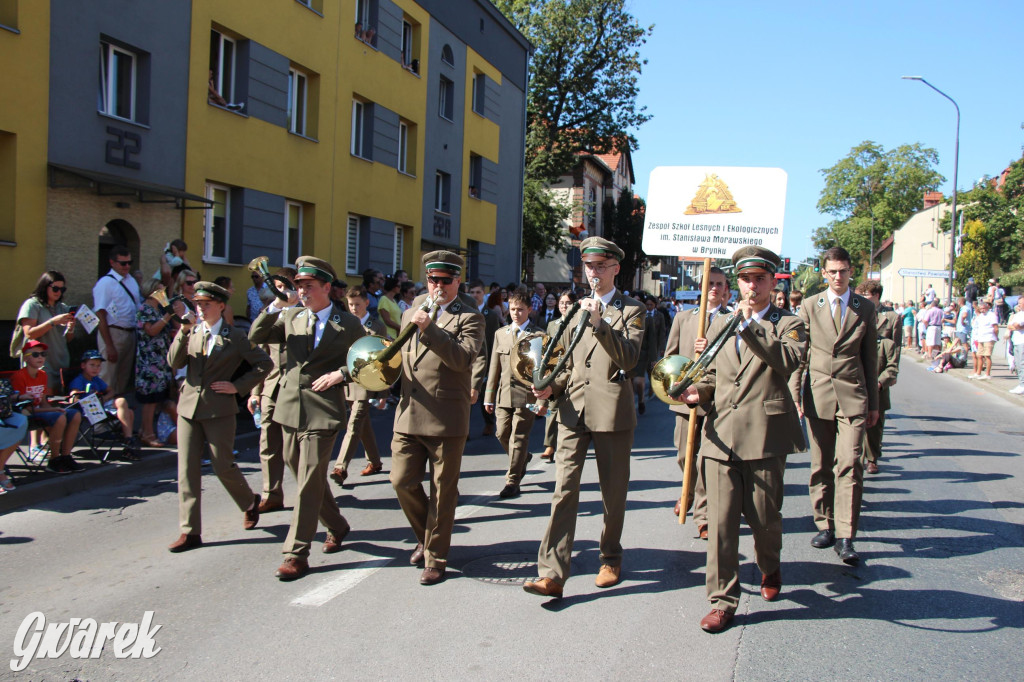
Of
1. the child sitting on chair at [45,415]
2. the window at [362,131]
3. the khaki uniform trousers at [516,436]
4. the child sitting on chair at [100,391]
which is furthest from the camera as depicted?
the window at [362,131]

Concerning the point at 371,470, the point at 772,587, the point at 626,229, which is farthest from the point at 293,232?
the point at 626,229

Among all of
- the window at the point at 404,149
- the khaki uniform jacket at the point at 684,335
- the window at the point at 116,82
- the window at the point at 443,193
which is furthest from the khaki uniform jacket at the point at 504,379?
the window at the point at 443,193

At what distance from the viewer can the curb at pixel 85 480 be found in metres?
6.75

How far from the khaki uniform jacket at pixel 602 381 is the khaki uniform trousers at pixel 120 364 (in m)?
6.27

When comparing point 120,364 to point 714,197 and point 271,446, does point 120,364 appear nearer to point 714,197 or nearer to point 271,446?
point 271,446

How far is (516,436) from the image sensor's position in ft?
25.5

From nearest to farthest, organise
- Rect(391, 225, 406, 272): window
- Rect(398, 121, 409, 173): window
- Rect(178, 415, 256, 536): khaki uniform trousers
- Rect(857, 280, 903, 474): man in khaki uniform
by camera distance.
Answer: Rect(178, 415, 256, 536): khaki uniform trousers < Rect(857, 280, 903, 474): man in khaki uniform < Rect(391, 225, 406, 272): window < Rect(398, 121, 409, 173): window

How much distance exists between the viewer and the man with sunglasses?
923cm

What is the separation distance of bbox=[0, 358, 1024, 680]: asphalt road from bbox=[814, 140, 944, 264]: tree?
271 ft

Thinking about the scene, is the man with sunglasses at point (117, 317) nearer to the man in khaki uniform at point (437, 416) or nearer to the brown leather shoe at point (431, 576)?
the man in khaki uniform at point (437, 416)

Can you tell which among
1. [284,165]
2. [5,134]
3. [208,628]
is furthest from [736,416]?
[284,165]

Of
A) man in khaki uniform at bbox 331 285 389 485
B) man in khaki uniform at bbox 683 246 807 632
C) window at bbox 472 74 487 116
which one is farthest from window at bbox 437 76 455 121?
man in khaki uniform at bbox 683 246 807 632

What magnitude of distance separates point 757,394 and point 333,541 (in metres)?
3.06

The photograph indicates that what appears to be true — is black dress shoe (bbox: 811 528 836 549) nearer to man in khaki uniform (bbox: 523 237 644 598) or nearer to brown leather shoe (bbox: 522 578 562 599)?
man in khaki uniform (bbox: 523 237 644 598)
